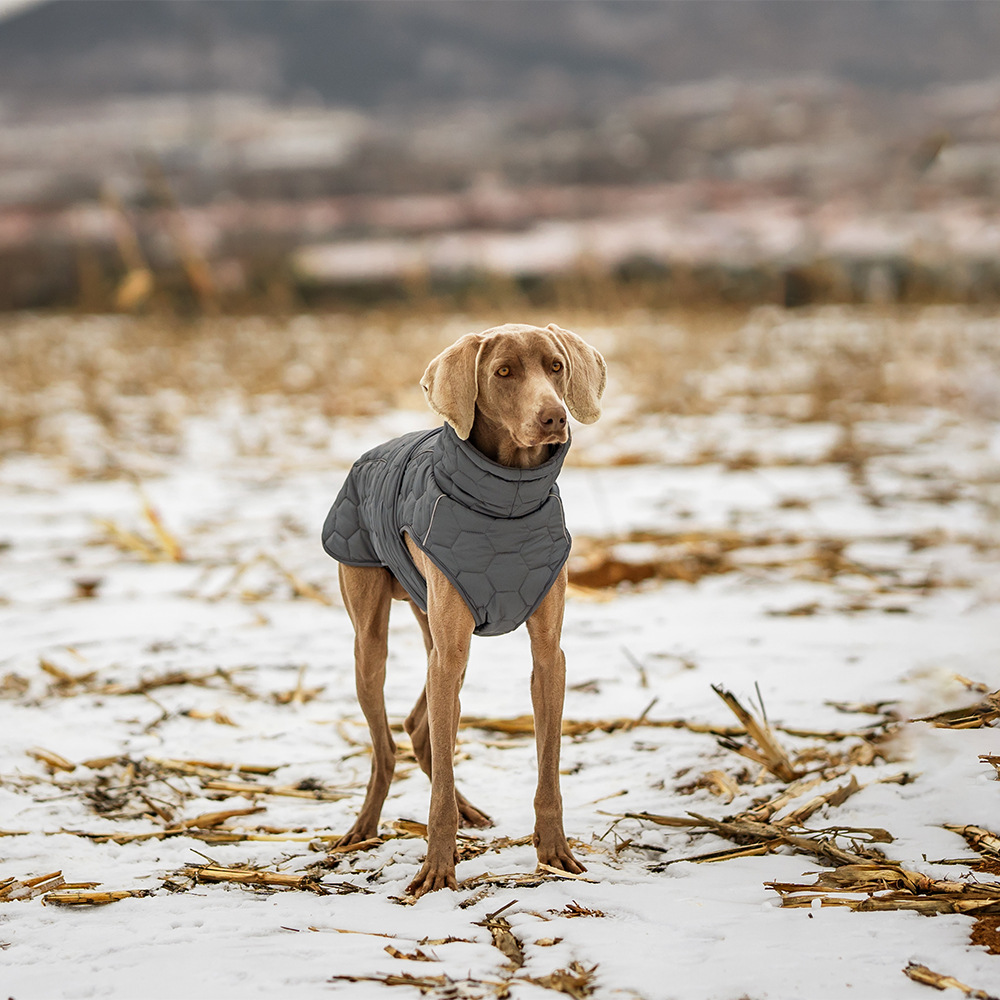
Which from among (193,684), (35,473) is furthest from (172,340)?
(193,684)

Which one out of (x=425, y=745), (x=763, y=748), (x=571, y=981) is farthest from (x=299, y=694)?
(x=571, y=981)

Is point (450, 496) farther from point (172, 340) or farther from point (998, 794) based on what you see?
point (172, 340)

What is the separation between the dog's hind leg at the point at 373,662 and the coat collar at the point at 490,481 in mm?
528

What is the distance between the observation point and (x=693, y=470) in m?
7.92

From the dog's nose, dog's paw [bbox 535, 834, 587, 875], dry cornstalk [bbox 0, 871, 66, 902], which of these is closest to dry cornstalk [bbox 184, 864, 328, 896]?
dry cornstalk [bbox 0, 871, 66, 902]

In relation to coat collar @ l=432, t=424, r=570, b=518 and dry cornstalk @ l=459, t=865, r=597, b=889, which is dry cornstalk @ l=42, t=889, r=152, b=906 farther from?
coat collar @ l=432, t=424, r=570, b=518

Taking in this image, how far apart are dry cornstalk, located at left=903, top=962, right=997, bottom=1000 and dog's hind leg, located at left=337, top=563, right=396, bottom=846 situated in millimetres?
1471

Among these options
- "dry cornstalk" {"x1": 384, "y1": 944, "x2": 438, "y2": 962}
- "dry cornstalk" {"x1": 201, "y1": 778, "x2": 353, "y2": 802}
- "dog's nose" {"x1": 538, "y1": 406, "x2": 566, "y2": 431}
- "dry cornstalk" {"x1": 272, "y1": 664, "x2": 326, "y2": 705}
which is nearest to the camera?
"dry cornstalk" {"x1": 384, "y1": 944, "x2": 438, "y2": 962}

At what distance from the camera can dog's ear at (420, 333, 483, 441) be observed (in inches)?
100

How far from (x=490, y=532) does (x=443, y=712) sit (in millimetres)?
481

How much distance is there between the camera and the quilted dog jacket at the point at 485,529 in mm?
2553

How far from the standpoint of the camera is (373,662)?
9.75 feet

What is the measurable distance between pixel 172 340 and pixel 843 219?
343 inches

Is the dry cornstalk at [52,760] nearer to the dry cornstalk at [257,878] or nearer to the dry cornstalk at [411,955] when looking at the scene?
the dry cornstalk at [257,878]
